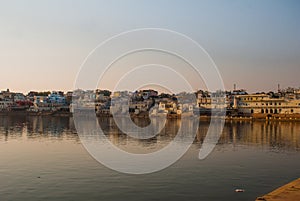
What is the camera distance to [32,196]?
12.3 metres

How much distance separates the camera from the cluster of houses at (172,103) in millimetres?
67375

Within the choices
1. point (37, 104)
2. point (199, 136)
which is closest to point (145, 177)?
point (199, 136)

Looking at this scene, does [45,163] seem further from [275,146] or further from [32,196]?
[275,146]

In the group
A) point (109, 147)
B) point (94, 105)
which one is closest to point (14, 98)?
point (94, 105)

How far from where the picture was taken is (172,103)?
288ft

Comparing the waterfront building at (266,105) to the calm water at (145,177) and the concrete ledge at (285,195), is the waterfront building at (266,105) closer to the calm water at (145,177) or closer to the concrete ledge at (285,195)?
the calm water at (145,177)

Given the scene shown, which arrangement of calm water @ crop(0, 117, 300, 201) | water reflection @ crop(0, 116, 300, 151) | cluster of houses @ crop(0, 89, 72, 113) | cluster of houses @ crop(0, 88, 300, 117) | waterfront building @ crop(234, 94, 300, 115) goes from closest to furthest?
calm water @ crop(0, 117, 300, 201), water reflection @ crop(0, 116, 300, 151), waterfront building @ crop(234, 94, 300, 115), cluster of houses @ crop(0, 88, 300, 117), cluster of houses @ crop(0, 89, 72, 113)

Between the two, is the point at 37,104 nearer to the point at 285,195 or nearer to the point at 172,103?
the point at 172,103

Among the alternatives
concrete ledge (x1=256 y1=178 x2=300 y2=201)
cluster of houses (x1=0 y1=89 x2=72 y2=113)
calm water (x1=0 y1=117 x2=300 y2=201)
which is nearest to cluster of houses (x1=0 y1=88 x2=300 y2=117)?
cluster of houses (x1=0 y1=89 x2=72 y2=113)

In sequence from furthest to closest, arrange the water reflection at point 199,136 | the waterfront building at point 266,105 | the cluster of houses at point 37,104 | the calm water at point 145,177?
the cluster of houses at point 37,104, the waterfront building at point 266,105, the water reflection at point 199,136, the calm water at point 145,177

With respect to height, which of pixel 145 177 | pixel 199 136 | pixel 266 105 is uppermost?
pixel 266 105

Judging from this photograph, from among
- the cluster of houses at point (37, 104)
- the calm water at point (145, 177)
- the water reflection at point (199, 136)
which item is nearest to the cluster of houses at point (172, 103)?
the cluster of houses at point (37, 104)

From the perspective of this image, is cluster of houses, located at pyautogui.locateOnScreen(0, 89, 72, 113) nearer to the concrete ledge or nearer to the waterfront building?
the waterfront building

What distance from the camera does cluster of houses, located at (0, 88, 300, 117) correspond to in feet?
221
